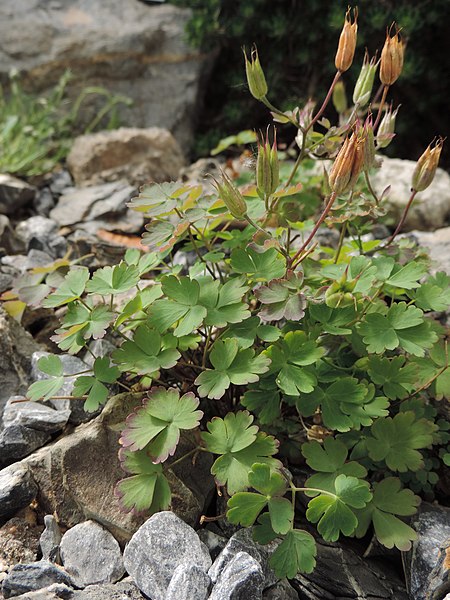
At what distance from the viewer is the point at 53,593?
1.36m

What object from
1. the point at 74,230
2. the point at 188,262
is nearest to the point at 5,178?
the point at 74,230

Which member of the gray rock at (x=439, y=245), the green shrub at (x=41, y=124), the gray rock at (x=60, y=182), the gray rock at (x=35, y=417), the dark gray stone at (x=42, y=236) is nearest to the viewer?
the gray rock at (x=35, y=417)

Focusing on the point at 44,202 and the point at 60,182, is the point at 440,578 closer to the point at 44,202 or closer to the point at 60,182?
the point at 44,202

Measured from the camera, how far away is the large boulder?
436cm

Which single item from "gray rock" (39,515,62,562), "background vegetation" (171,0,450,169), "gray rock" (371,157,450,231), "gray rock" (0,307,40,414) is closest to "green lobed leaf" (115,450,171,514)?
"gray rock" (39,515,62,562)

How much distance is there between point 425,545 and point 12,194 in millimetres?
2560

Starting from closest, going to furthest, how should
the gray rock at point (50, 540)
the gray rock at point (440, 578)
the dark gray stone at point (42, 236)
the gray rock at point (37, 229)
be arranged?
the gray rock at point (440, 578) → the gray rock at point (50, 540) → the dark gray stone at point (42, 236) → the gray rock at point (37, 229)

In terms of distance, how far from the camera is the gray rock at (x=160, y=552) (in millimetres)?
1454

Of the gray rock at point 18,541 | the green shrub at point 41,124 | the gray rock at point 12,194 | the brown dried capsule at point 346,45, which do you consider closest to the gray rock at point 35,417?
the gray rock at point 18,541

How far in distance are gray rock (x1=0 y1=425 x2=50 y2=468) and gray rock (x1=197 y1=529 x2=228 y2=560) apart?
0.53 meters

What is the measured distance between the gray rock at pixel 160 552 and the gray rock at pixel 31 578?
0.16 metres

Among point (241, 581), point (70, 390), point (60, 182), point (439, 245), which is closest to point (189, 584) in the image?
point (241, 581)

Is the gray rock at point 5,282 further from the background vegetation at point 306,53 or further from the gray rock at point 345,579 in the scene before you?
the background vegetation at point 306,53

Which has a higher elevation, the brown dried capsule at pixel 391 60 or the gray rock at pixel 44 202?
the brown dried capsule at pixel 391 60
